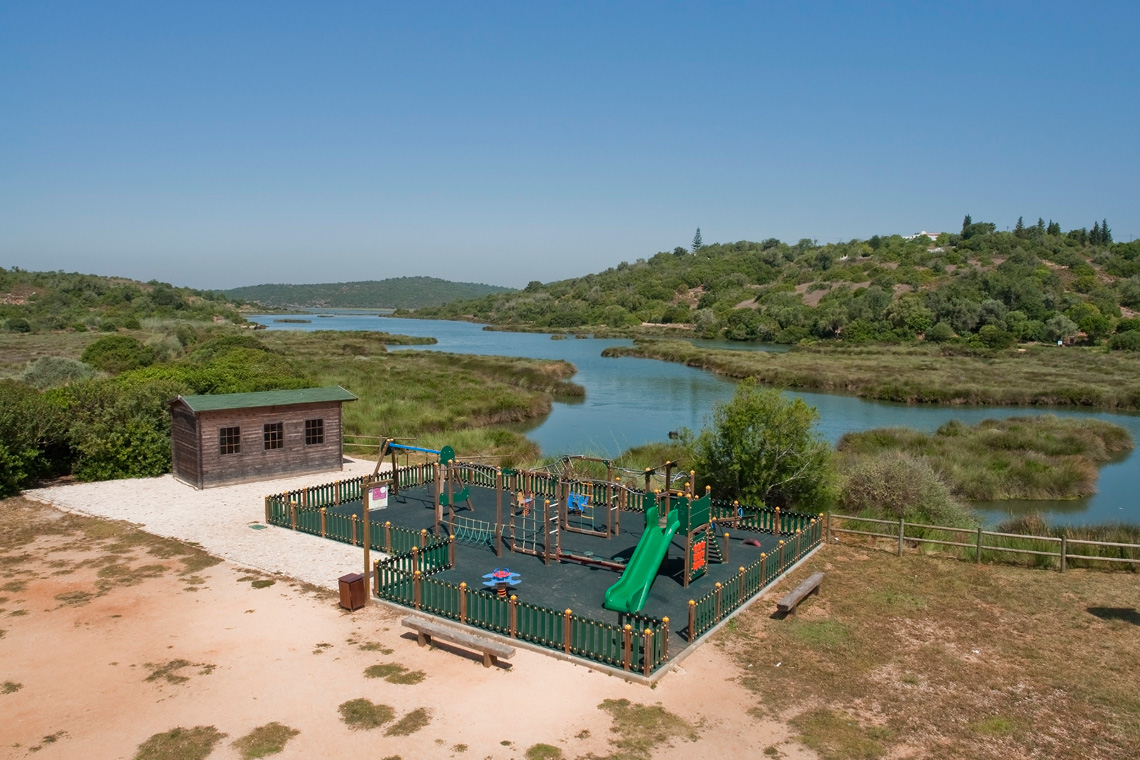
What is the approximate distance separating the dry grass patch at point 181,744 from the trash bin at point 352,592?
406 cm

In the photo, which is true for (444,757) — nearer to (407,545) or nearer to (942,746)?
(942,746)

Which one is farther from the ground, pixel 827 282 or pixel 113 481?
pixel 827 282

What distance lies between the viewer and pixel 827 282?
137 m

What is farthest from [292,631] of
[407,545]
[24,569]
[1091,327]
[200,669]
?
[1091,327]

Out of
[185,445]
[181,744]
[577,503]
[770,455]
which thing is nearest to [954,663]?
[770,455]

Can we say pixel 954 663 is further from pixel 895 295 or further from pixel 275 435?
pixel 895 295

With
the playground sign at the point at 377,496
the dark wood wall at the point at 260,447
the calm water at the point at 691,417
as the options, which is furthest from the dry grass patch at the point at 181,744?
the calm water at the point at 691,417

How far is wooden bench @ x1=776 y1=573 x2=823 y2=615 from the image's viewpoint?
13305mm

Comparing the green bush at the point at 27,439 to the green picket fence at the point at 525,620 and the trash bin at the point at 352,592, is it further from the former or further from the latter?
the green picket fence at the point at 525,620

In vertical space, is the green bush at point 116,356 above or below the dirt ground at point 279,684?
above

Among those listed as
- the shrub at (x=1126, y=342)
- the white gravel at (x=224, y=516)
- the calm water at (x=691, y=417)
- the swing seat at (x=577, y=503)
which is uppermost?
the shrub at (x=1126, y=342)

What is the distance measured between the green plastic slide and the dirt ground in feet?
4.93

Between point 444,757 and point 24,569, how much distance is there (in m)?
12.0

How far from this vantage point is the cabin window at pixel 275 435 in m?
23.7
